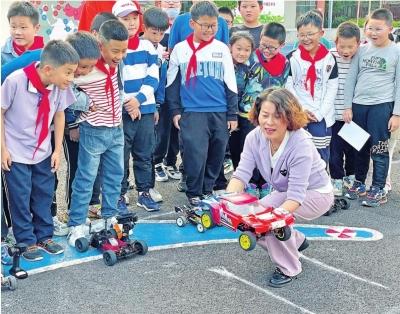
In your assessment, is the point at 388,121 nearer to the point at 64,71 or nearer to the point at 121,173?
the point at 121,173

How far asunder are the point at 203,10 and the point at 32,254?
2556mm

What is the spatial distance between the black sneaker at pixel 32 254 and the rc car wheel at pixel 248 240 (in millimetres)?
1601

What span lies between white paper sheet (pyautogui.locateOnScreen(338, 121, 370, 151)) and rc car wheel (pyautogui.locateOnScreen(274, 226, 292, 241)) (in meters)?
2.30

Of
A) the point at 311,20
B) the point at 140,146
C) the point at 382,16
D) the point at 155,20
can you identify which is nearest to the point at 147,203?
the point at 140,146

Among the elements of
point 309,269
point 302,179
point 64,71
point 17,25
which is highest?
point 17,25

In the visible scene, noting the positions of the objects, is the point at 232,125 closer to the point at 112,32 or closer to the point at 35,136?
the point at 112,32

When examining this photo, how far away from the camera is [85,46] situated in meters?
4.10

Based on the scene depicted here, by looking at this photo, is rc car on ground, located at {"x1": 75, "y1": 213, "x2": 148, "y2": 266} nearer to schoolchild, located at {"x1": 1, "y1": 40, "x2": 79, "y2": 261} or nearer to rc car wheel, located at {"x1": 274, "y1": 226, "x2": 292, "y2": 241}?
schoolchild, located at {"x1": 1, "y1": 40, "x2": 79, "y2": 261}

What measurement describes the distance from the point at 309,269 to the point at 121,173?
1.71m

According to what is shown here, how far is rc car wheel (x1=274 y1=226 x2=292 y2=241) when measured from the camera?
11.6 ft

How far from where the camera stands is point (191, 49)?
17.0ft

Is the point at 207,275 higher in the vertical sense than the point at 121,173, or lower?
lower

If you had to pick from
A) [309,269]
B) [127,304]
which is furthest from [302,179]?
[127,304]

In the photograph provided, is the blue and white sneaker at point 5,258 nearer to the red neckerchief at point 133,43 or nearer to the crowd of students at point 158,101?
the crowd of students at point 158,101
